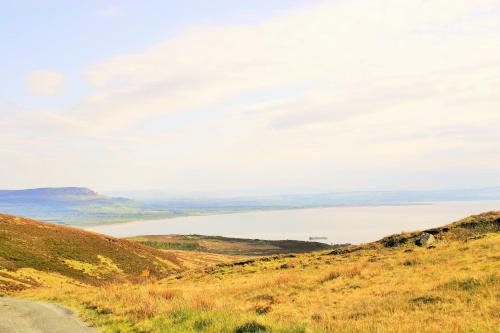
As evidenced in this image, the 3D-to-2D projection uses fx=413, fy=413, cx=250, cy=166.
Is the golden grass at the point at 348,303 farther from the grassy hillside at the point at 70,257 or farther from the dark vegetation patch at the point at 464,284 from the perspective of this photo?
the grassy hillside at the point at 70,257

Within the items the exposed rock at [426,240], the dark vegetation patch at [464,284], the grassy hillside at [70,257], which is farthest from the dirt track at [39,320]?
the exposed rock at [426,240]

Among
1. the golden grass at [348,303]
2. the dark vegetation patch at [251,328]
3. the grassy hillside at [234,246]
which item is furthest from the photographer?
the grassy hillside at [234,246]

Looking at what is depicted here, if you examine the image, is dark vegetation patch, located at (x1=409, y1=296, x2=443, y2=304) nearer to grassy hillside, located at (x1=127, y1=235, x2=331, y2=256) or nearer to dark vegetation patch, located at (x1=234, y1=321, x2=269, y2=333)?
dark vegetation patch, located at (x1=234, y1=321, x2=269, y2=333)

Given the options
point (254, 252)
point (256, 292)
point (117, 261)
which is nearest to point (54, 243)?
point (117, 261)

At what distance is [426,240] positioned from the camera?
4009 cm

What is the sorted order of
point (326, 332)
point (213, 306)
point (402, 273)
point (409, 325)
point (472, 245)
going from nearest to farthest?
point (326, 332) < point (409, 325) < point (213, 306) < point (402, 273) < point (472, 245)

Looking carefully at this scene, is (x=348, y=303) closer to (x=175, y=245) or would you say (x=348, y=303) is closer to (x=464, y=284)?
(x=464, y=284)

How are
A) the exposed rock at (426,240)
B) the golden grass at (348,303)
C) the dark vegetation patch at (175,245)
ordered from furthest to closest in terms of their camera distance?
the dark vegetation patch at (175,245), the exposed rock at (426,240), the golden grass at (348,303)

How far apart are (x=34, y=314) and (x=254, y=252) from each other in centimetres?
12710

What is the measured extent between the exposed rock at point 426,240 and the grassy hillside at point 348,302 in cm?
603

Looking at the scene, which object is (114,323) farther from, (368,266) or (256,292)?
(368,266)

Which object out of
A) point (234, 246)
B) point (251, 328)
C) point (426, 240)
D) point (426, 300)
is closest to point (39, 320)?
point (251, 328)

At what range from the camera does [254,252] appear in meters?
142

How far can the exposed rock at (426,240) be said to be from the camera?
1555 inches
